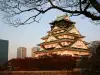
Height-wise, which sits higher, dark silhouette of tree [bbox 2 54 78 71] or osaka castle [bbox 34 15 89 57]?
osaka castle [bbox 34 15 89 57]

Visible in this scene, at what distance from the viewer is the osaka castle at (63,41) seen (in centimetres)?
5881

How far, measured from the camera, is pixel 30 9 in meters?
12.3

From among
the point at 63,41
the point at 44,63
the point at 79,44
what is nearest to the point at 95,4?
the point at 44,63

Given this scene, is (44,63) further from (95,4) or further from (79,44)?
(95,4)

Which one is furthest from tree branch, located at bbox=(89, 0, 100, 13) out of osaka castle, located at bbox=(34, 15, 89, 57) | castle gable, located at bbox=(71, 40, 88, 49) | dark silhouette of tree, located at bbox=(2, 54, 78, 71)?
castle gable, located at bbox=(71, 40, 88, 49)

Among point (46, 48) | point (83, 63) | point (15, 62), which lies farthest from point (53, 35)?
point (83, 63)

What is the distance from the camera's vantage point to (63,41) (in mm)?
60844

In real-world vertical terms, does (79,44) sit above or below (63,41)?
below

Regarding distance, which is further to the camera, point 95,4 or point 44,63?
point 44,63

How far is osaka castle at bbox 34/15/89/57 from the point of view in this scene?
2315 inches

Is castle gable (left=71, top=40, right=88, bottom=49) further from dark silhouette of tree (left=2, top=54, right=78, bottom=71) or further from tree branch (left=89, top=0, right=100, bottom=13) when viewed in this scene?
tree branch (left=89, top=0, right=100, bottom=13)

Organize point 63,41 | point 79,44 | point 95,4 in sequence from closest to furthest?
point 95,4
point 79,44
point 63,41

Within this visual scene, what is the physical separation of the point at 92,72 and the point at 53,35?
144 ft

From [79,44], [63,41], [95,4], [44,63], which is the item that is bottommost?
[44,63]
